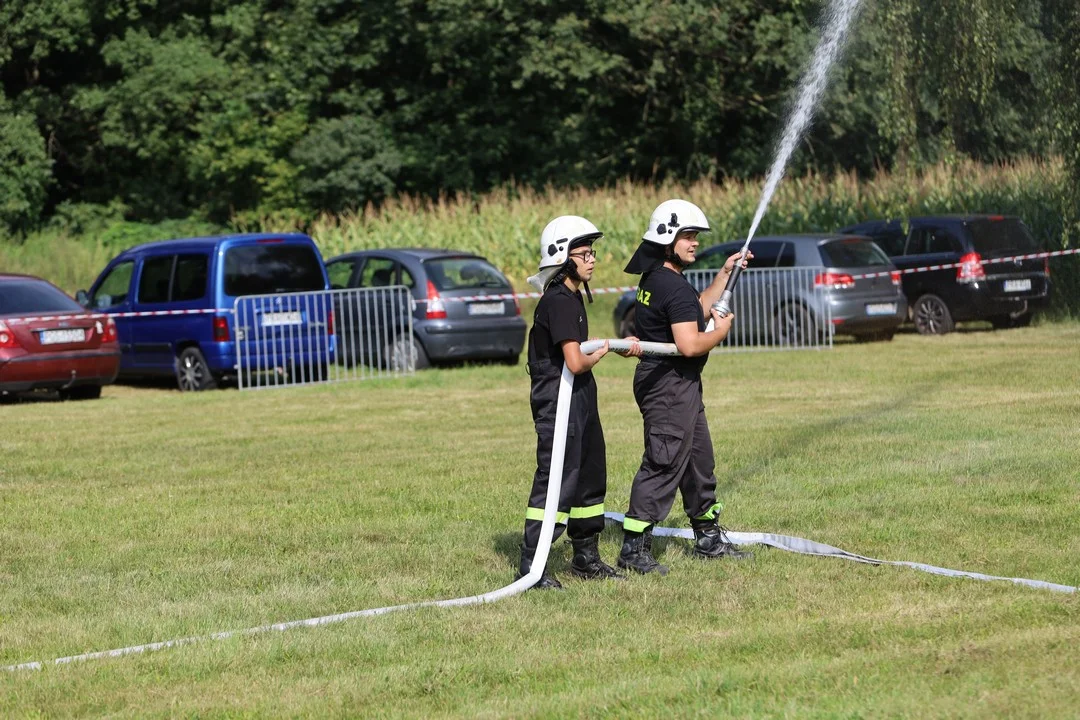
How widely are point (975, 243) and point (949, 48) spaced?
292cm

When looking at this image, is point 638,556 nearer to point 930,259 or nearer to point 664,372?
point 664,372

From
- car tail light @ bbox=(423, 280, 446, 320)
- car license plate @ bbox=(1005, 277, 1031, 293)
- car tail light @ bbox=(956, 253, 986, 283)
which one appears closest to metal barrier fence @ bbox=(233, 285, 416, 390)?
car tail light @ bbox=(423, 280, 446, 320)

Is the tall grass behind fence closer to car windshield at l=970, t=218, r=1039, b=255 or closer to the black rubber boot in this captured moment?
car windshield at l=970, t=218, r=1039, b=255

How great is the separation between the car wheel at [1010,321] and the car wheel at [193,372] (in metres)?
12.3

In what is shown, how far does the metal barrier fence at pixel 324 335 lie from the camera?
65.6 feet

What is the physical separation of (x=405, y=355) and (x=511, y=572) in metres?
13.1

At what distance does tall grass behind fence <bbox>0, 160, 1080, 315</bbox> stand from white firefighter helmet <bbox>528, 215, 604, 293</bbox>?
20.0m

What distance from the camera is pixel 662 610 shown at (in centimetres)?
732

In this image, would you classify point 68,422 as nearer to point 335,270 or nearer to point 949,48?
point 335,270

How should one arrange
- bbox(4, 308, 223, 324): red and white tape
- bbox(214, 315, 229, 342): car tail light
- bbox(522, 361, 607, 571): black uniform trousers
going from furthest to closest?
bbox(214, 315, 229, 342): car tail light
bbox(4, 308, 223, 324): red and white tape
bbox(522, 361, 607, 571): black uniform trousers

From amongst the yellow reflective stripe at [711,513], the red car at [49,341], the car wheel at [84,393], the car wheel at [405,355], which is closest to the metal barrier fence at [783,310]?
the car wheel at [405,355]

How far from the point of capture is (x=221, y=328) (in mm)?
19953

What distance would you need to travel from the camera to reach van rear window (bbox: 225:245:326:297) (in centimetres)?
2027

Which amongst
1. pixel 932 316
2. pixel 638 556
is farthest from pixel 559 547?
pixel 932 316
